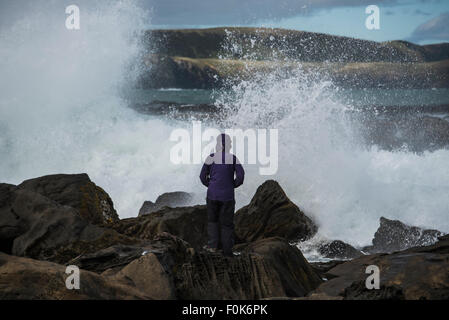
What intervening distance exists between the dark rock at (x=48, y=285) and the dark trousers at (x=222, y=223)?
1891mm

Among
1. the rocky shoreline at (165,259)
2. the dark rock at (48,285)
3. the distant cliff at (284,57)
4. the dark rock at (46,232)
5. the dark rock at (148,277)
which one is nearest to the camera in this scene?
the dark rock at (48,285)

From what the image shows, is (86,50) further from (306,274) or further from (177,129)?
(306,274)

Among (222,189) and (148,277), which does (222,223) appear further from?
(148,277)

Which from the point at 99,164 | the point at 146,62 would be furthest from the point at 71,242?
the point at 146,62

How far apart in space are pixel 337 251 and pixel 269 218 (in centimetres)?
127

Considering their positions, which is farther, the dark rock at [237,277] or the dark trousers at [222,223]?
the dark trousers at [222,223]

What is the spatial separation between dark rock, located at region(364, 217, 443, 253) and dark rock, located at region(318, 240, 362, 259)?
67cm

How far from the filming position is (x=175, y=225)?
8.07 metres

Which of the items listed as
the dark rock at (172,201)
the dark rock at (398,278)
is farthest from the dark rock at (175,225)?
the dark rock at (172,201)

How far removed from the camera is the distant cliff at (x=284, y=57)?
51062 mm

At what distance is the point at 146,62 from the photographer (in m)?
95.4

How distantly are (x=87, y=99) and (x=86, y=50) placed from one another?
129 inches

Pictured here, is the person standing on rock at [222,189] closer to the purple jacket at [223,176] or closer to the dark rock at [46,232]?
the purple jacket at [223,176]

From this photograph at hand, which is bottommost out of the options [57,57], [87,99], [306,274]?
[306,274]
